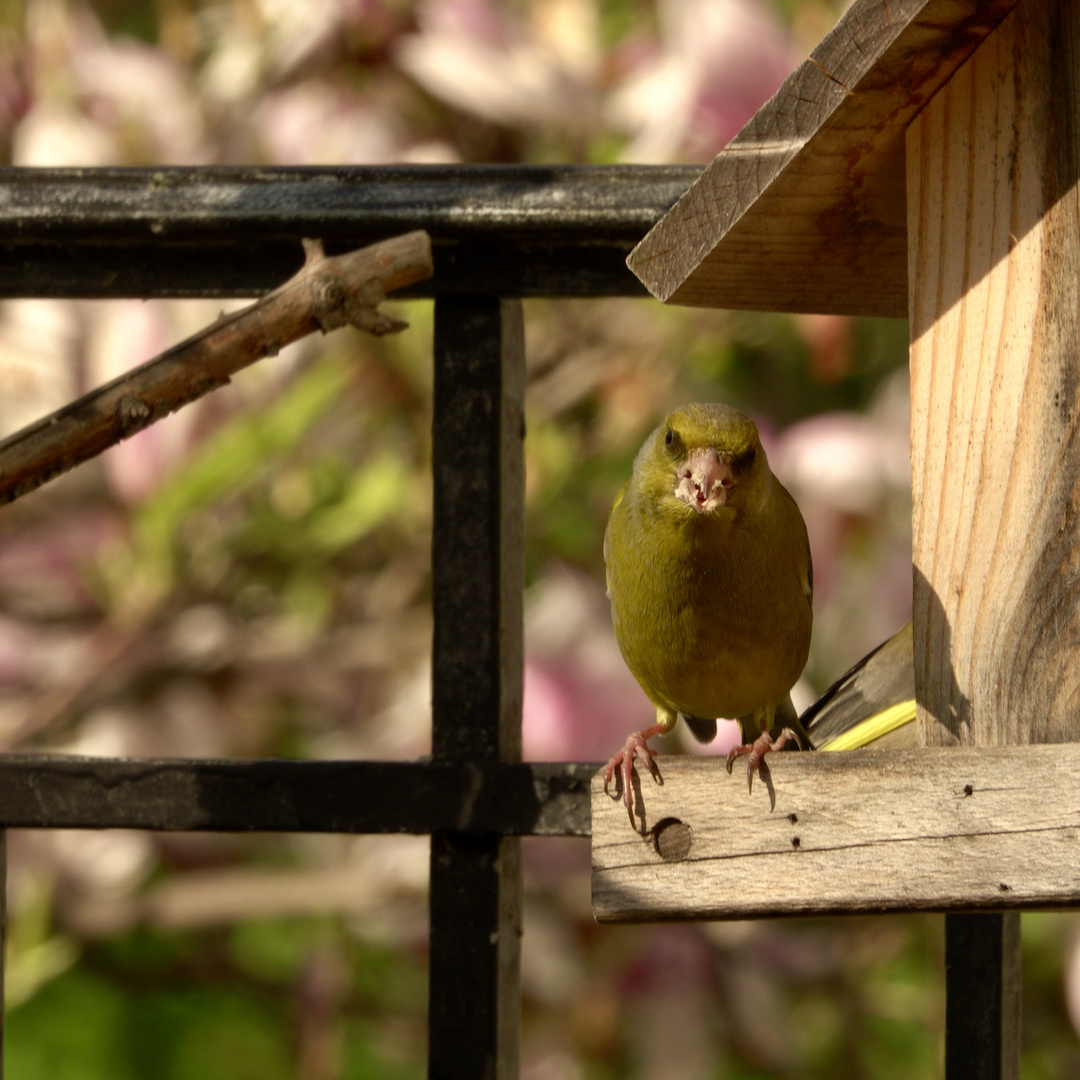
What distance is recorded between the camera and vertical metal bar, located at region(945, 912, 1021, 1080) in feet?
4.90

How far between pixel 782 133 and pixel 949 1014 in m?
0.83

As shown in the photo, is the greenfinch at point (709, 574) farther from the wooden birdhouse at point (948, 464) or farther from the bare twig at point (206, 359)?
the bare twig at point (206, 359)

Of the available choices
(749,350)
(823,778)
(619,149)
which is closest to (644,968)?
(749,350)

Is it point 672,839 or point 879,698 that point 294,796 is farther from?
point 879,698

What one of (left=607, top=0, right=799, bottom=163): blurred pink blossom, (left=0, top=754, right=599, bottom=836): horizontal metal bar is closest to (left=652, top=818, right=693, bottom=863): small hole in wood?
(left=0, top=754, right=599, bottom=836): horizontal metal bar

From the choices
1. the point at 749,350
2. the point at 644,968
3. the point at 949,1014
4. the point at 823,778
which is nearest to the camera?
the point at 823,778

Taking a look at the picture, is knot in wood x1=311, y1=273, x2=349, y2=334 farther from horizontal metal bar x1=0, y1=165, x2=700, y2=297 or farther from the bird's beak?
the bird's beak

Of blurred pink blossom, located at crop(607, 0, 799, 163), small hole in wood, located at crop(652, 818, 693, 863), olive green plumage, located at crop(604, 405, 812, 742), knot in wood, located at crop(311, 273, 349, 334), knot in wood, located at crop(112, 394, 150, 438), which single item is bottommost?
small hole in wood, located at crop(652, 818, 693, 863)

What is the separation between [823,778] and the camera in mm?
1293

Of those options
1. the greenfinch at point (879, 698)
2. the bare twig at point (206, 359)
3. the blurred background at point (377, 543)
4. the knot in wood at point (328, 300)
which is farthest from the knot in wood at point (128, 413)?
the blurred background at point (377, 543)

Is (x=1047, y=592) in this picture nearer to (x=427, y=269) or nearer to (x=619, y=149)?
(x=427, y=269)

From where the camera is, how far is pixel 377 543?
325 cm

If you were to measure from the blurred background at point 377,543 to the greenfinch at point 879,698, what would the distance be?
2.77 ft

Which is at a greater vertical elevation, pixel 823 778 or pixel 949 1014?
pixel 823 778
